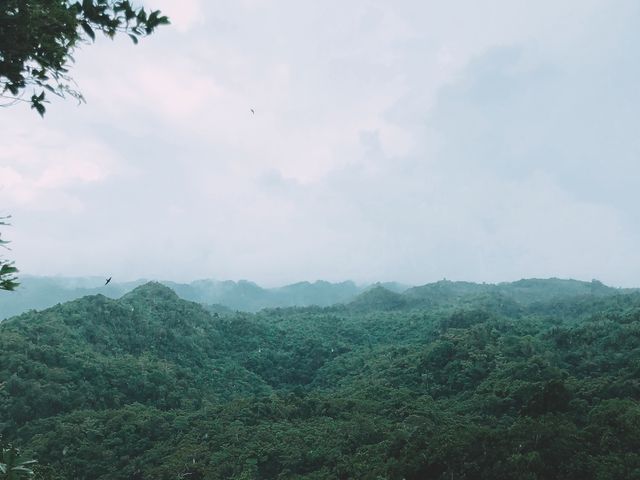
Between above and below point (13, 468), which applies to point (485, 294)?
above

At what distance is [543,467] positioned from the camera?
1758 centimetres

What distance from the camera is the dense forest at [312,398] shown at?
823 inches

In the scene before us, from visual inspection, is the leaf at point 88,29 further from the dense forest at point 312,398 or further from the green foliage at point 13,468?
the dense forest at point 312,398

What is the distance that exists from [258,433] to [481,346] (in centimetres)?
2849

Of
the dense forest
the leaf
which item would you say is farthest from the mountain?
the leaf

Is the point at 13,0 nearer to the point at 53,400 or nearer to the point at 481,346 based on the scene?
the point at 53,400

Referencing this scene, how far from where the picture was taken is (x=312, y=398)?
140 ft

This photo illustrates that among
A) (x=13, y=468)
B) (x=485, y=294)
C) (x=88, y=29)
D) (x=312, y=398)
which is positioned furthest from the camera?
(x=485, y=294)

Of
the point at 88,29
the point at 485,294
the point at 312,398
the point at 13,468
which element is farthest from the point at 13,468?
the point at 485,294

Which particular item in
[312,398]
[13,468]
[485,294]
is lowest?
[312,398]

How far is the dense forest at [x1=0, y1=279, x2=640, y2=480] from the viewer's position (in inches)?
823

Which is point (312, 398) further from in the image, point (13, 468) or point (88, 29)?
point (88, 29)

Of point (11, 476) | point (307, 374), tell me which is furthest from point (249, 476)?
point (307, 374)

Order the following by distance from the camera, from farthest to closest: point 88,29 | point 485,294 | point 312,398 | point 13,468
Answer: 1. point 485,294
2. point 312,398
3. point 88,29
4. point 13,468
